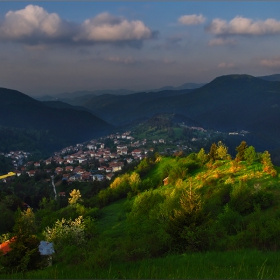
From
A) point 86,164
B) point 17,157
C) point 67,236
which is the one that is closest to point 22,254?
point 67,236

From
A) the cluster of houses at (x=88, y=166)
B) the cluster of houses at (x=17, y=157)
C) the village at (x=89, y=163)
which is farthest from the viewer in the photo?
the cluster of houses at (x=17, y=157)

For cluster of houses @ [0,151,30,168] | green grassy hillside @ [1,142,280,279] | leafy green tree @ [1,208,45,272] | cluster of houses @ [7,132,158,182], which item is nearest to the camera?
green grassy hillside @ [1,142,280,279]

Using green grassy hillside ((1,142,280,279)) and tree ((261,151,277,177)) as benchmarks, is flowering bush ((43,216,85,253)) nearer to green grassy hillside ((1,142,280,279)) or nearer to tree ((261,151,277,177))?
green grassy hillside ((1,142,280,279))

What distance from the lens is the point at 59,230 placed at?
24.8 metres

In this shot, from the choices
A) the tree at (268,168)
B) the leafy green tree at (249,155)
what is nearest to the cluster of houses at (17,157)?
the leafy green tree at (249,155)

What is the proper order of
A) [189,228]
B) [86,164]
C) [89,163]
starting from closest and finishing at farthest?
[189,228], [86,164], [89,163]

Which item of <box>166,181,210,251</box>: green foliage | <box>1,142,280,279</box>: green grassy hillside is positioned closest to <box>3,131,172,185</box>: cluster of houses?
<box>1,142,280,279</box>: green grassy hillside

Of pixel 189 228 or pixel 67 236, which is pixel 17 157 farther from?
pixel 189 228

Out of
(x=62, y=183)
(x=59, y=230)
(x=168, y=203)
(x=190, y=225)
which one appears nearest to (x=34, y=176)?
(x=62, y=183)

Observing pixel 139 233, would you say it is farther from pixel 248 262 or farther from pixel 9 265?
pixel 248 262

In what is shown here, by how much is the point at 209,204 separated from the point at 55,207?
3763 cm

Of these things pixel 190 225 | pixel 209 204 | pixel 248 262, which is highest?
pixel 248 262

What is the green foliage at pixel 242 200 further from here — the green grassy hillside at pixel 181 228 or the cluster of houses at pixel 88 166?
the cluster of houses at pixel 88 166

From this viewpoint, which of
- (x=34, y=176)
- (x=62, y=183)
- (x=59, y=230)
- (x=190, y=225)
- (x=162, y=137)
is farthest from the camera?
(x=162, y=137)
